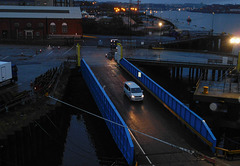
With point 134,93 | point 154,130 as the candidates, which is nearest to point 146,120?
point 154,130

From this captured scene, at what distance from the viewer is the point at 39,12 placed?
8981cm

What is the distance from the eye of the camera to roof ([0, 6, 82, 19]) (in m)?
86.6

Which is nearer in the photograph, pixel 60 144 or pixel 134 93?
pixel 60 144

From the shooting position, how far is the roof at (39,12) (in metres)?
86.6

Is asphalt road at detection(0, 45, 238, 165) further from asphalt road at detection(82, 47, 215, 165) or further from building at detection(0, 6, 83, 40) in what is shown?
building at detection(0, 6, 83, 40)

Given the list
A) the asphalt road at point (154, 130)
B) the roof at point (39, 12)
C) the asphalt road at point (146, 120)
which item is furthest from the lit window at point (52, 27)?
the asphalt road at point (154, 130)

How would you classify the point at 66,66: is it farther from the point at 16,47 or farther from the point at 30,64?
the point at 16,47

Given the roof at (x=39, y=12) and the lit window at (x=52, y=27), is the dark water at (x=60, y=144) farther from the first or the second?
the roof at (x=39, y=12)

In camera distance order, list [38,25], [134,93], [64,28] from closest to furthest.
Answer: [134,93]
[38,25]
[64,28]

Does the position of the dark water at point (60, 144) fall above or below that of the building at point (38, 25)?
below

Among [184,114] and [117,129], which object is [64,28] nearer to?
[117,129]

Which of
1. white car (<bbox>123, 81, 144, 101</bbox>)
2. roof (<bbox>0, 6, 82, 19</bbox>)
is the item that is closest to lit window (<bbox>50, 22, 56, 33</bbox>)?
roof (<bbox>0, 6, 82, 19</bbox>)

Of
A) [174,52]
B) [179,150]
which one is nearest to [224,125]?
[179,150]

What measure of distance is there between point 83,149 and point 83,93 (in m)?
17.5
